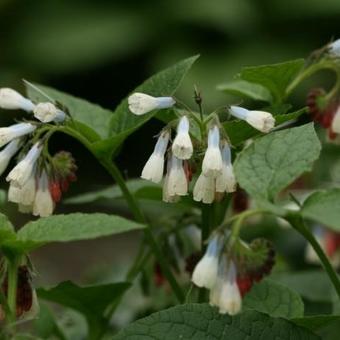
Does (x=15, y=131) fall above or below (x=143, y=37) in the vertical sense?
above

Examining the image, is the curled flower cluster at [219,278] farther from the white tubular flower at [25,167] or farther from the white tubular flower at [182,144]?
the white tubular flower at [25,167]

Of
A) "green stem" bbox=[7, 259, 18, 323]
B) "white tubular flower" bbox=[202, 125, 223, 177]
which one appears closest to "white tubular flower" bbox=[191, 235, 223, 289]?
"white tubular flower" bbox=[202, 125, 223, 177]

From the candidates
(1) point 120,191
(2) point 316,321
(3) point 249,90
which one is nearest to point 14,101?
(1) point 120,191

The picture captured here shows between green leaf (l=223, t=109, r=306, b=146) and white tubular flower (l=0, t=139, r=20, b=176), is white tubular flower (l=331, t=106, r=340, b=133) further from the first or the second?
white tubular flower (l=0, t=139, r=20, b=176)

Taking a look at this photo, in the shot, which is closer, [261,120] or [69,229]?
[69,229]

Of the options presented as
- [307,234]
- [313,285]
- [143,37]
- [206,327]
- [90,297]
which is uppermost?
[307,234]

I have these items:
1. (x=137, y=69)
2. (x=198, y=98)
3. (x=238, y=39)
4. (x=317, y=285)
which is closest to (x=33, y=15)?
(x=137, y=69)

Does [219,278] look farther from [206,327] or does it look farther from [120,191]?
[120,191]
